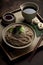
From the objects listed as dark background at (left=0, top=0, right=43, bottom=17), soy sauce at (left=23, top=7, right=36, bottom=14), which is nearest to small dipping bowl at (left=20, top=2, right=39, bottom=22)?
soy sauce at (left=23, top=7, right=36, bottom=14)

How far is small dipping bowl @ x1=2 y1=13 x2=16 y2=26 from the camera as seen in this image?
3.86ft

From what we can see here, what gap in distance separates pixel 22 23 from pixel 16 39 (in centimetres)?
15

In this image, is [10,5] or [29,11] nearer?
[29,11]

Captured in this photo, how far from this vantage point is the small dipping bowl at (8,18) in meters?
1.18

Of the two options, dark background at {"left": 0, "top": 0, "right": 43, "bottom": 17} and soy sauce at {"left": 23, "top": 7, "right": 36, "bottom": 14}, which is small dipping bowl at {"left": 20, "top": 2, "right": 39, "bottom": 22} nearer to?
soy sauce at {"left": 23, "top": 7, "right": 36, "bottom": 14}

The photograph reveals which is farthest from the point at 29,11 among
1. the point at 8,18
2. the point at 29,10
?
the point at 8,18

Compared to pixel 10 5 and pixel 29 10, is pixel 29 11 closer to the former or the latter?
pixel 29 10

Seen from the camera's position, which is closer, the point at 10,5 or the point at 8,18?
the point at 8,18

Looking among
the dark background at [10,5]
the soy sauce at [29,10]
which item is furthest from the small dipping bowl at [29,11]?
the dark background at [10,5]

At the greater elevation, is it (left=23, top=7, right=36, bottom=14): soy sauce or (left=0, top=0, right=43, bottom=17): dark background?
(left=0, top=0, right=43, bottom=17): dark background

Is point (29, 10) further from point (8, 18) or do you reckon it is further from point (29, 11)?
point (8, 18)

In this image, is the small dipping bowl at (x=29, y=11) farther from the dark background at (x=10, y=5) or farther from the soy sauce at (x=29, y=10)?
the dark background at (x=10, y=5)

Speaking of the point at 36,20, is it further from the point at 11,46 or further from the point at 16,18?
the point at 11,46

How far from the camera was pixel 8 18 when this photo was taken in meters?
1.20
